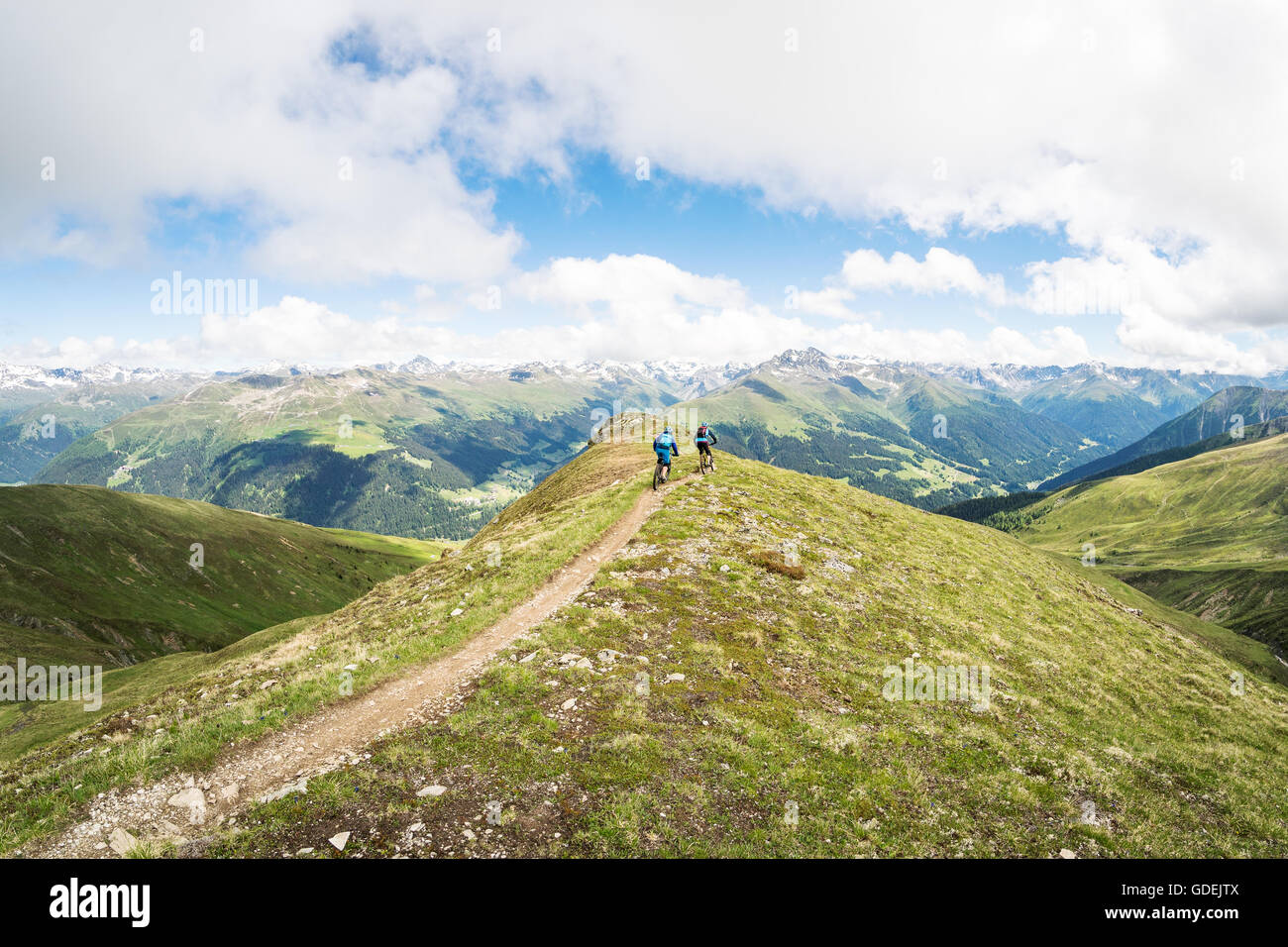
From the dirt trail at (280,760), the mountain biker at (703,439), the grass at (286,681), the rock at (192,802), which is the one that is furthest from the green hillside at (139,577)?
the mountain biker at (703,439)

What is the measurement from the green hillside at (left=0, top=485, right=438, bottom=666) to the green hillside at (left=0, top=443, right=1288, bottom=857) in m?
101

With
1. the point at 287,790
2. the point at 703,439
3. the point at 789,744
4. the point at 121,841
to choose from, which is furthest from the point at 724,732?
the point at 703,439

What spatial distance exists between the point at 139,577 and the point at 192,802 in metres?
178

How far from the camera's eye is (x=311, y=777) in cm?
1170

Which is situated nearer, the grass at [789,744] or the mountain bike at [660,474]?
the grass at [789,744]

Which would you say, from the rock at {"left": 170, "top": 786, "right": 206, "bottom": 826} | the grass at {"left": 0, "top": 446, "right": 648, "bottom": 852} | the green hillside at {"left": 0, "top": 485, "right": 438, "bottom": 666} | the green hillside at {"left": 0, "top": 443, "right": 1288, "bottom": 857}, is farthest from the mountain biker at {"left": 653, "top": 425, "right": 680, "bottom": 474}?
the green hillside at {"left": 0, "top": 485, "right": 438, "bottom": 666}

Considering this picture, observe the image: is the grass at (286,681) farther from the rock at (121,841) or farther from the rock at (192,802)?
the rock at (121,841)

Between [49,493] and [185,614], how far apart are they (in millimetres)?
73950

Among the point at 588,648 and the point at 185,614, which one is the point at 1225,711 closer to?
the point at 588,648

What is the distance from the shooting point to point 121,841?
9.73m

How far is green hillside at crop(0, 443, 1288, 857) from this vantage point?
10992 millimetres

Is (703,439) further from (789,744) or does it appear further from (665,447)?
(789,744)

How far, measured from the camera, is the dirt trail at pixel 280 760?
33.6 ft

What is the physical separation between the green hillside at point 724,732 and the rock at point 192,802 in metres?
0.95
